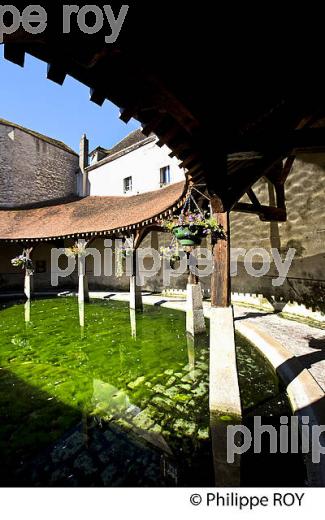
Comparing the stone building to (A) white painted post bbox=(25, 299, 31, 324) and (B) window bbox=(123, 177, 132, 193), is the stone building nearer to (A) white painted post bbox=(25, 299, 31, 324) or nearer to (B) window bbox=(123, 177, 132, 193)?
(B) window bbox=(123, 177, 132, 193)

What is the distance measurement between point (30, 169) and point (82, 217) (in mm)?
9587

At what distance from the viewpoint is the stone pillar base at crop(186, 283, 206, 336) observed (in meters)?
6.75

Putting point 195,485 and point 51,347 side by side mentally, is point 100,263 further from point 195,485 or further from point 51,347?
point 195,485

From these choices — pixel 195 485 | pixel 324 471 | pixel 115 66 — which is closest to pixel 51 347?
pixel 195 485

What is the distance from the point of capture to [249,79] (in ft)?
6.73

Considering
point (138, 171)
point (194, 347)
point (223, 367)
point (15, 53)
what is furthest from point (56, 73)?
point (138, 171)

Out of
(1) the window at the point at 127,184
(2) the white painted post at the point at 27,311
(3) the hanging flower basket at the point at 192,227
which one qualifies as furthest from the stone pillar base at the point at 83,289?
(3) the hanging flower basket at the point at 192,227

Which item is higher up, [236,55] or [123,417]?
[236,55]

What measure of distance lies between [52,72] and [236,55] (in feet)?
4.05

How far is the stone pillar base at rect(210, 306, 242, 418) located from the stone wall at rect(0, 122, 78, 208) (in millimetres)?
20427

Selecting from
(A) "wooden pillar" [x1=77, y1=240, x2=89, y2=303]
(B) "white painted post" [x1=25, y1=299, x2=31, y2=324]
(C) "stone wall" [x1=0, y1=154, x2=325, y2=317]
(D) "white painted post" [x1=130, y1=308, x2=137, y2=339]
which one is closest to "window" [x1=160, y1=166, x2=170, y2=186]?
(A) "wooden pillar" [x1=77, y1=240, x2=89, y2=303]

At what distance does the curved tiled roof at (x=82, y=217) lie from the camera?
11.3 m

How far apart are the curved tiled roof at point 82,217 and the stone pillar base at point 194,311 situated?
12.1 ft

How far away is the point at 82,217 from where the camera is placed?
46.8 ft
